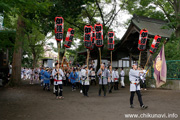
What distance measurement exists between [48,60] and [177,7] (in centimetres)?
2588

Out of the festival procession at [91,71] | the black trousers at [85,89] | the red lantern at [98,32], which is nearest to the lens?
the festival procession at [91,71]

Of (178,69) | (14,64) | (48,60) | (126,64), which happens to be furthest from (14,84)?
(48,60)

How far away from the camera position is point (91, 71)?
18.2m

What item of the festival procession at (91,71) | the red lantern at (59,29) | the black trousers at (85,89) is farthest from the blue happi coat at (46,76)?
the black trousers at (85,89)

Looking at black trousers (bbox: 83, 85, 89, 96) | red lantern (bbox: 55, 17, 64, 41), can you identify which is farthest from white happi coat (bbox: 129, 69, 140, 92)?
red lantern (bbox: 55, 17, 64, 41)

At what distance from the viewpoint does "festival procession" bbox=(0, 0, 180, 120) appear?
293 inches

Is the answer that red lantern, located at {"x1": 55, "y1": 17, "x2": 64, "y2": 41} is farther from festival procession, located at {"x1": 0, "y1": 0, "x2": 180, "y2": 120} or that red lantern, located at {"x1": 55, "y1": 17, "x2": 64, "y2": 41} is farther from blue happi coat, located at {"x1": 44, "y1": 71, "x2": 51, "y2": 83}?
blue happi coat, located at {"x1": 44, "y1": 71, "x2": 51, "y2": 83}

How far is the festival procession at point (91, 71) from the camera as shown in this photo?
7.45m

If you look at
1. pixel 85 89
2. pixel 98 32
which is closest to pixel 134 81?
pixel 85 89

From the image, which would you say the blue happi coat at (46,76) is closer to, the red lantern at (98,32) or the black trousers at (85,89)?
the black trousers at (85,89)

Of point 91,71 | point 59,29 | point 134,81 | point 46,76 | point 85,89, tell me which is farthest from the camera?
point 91,71

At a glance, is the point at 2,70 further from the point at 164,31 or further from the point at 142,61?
the point at 164,31

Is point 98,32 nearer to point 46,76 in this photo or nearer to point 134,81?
point 46,76

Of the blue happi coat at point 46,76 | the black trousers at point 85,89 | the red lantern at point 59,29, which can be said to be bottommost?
the black trousers at point 85,89
